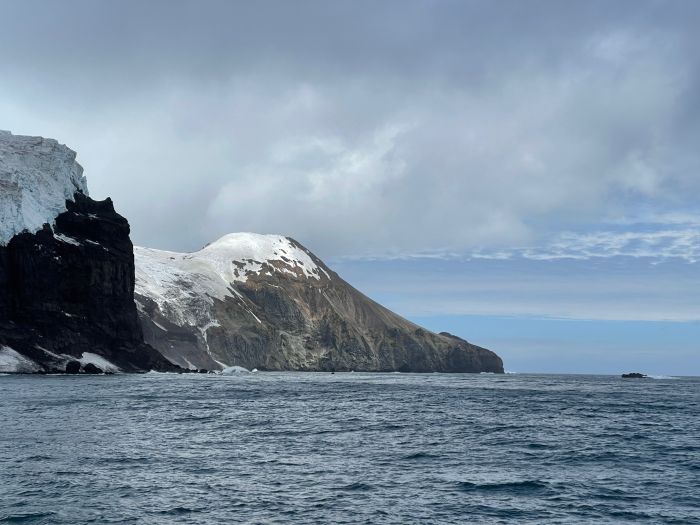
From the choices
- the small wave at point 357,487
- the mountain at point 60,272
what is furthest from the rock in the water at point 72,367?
the small wave at point 357,487

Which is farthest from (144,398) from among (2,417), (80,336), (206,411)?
(80,336)

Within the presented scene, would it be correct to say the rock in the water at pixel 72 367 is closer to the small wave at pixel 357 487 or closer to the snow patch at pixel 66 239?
the snow patch at pixel 66 239

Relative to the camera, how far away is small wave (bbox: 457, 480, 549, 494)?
33.7m

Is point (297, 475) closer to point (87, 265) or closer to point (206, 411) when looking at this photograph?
point (206, 411)

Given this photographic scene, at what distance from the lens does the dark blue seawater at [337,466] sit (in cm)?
2920

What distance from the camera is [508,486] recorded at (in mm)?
34594

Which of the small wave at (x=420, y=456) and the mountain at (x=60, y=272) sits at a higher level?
the mountain at (x=60, y=272)

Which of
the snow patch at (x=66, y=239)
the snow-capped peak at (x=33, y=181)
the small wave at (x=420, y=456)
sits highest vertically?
the snow-capped peak at (x=33, y=181)

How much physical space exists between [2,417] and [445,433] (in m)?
34.9

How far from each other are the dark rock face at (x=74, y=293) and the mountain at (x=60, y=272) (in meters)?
0.23

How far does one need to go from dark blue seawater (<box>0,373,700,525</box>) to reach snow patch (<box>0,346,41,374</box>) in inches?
3229

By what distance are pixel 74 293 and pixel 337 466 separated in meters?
152

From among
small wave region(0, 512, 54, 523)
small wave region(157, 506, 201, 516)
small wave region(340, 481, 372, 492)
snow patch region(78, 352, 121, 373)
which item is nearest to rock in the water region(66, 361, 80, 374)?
snow patch region(78, 352, 121, 373)

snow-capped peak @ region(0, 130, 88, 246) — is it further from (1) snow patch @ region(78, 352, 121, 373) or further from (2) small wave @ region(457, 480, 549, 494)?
(2) small wave @ region(457, 480, 549, 494)
